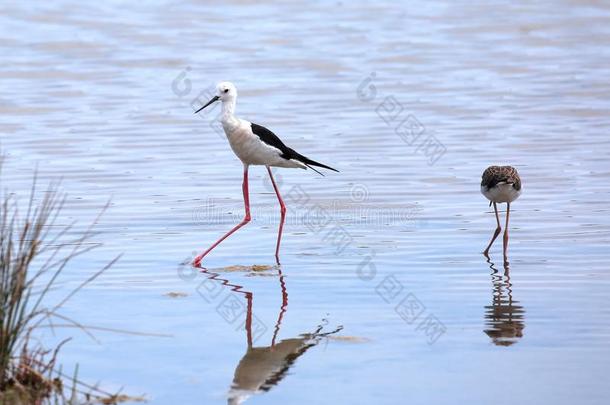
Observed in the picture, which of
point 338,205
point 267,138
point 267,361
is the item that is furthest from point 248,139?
point 267,361

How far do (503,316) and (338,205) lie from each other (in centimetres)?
415

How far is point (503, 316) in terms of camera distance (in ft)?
23.1

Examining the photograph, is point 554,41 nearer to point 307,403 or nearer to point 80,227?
point 80,227

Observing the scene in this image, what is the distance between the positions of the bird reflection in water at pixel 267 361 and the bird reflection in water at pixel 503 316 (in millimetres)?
888

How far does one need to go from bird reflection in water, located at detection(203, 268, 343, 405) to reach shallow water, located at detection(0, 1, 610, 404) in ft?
0.07

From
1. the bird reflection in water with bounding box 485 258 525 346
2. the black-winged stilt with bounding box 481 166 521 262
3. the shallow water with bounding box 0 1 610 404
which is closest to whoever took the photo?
the shallow water with bounding box 0 1 610 404

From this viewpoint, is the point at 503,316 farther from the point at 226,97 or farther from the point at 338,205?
the point at 338,205

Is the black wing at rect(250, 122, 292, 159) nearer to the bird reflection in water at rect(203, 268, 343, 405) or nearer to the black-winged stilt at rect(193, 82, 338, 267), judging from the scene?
the black-winged stilt at rect(193, 82, 338, 267)

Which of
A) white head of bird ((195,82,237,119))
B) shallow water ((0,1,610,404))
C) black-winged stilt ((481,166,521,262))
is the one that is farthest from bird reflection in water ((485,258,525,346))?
white head of bird ((195,82,237,119))

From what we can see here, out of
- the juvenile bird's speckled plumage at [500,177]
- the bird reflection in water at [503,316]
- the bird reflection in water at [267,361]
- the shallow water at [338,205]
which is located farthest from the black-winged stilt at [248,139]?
the bird reflection in water at [267,361]

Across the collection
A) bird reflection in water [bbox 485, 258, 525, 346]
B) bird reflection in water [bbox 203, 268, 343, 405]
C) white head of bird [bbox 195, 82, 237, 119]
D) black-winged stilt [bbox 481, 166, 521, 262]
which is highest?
white head of bird [bbox 195, 82, 237, 119]

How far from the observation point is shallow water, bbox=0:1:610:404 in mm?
6172

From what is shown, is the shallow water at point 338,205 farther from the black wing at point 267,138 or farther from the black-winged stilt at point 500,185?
the black wing at point 267,138

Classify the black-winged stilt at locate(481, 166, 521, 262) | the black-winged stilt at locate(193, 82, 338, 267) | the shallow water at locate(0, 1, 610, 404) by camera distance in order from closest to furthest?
the shallow water at locate(0, 1, 610, 404), the black-winged stilt at locate(481, 166, 521, 262), the black-winged stilt at locate(193, 82, 338, 267)
